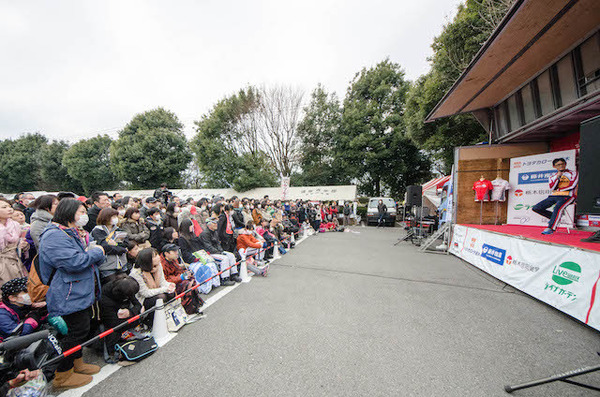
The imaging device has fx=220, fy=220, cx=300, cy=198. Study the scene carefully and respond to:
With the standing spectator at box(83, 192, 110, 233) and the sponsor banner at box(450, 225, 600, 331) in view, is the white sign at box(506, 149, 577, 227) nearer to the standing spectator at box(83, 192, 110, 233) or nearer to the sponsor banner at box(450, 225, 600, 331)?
the sponsor banner at box(450, 225, 600, 331)

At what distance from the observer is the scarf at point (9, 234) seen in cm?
249

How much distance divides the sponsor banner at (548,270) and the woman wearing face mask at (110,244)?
20.6 ft

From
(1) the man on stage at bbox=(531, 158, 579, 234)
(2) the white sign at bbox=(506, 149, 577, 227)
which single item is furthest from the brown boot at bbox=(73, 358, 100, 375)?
(2) the white sign at bbox=(506, 149, 577, 227)

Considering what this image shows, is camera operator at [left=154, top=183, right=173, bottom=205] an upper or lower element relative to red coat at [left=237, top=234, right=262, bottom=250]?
upper

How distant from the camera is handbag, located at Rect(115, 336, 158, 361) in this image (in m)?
2.41

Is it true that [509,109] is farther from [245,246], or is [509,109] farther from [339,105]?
[339,105]

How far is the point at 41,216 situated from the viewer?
106 inches

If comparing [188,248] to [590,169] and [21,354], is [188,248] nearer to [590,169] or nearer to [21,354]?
[21,354]

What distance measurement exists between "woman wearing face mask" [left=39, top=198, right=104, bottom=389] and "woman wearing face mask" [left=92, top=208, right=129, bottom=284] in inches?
19.6

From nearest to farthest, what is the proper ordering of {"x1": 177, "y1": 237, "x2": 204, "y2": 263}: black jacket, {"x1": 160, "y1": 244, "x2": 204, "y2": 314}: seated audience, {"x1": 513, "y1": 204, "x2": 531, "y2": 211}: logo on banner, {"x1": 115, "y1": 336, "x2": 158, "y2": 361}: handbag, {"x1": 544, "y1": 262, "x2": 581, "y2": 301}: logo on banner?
Result: 1. {"x1": 115, "y1": 336, "x2": 158, "y2": 361}: handbag
2. {"x1": 544, "y1": 262, "x2": 581, "y2": 301}: logo on banner
3. {"x1": 160, "y1": 244, "x2": 204, "y2": 314}: seated audience
4. {"x1": 177, "y1": 237, "x2": 204, "y2": 263}: black jacket
5. {"x1": 513, "y1": 204, "x2": 531, "y2": 211}: logo on banner

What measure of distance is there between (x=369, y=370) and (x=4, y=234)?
170 inches

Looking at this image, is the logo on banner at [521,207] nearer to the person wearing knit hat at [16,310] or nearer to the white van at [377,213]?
the white van at [377,213]

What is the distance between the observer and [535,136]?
21.7 feet

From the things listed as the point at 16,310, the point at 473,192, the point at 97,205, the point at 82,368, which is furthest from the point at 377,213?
the point at 16,310
